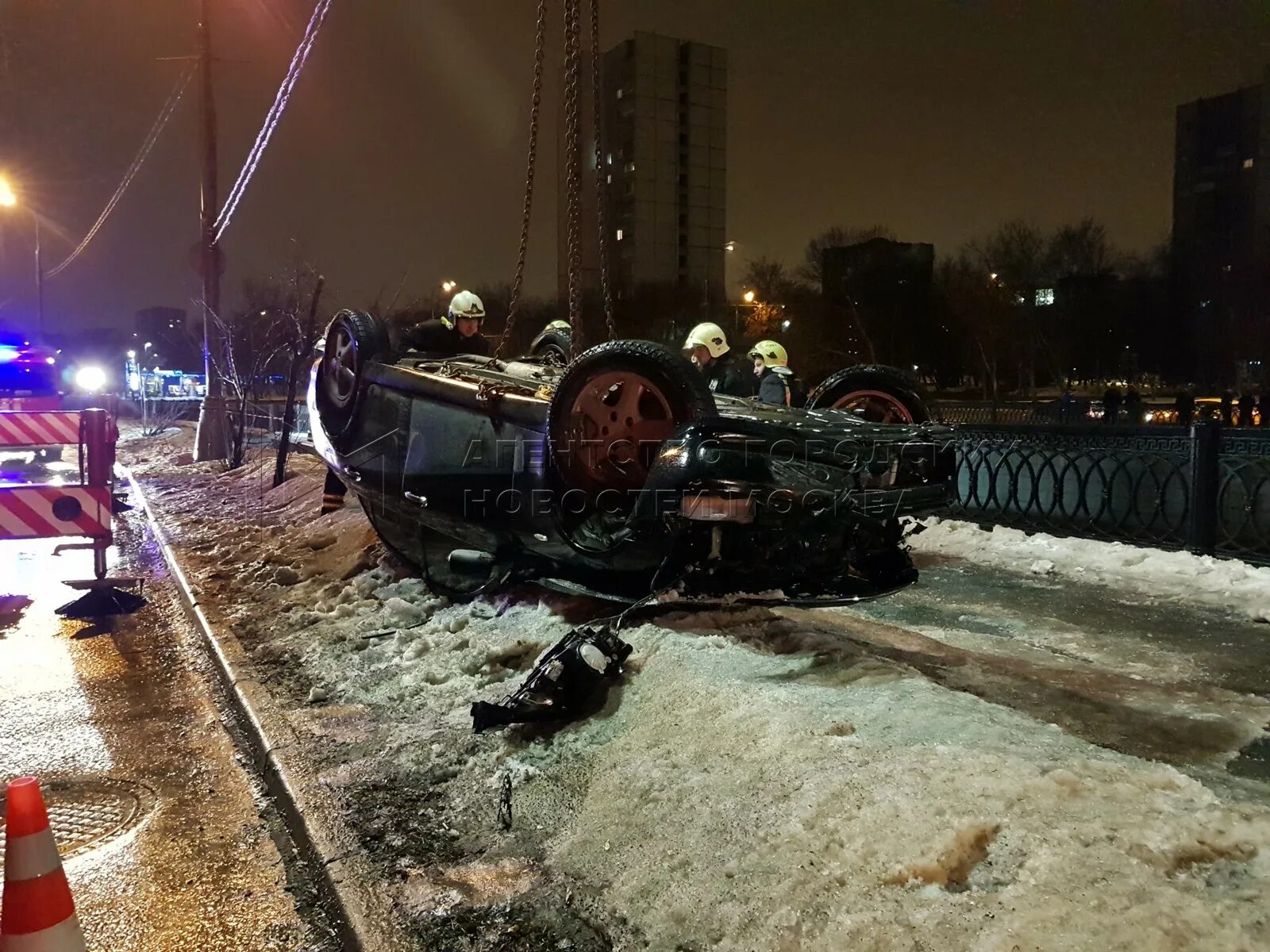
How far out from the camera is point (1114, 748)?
372 cm

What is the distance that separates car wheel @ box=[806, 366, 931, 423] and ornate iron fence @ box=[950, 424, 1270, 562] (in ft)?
2.94

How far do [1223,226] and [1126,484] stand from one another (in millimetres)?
36811

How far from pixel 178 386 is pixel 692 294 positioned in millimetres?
38939

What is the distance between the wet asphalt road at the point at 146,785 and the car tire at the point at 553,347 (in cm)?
372

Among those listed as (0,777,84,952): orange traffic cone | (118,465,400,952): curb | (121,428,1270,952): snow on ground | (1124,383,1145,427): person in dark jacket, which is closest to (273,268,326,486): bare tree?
(118,465,400,952): curb

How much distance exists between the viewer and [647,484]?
4328 mm

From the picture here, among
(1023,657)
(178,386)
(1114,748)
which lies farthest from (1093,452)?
(178,386)

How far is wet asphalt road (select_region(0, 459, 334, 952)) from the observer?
3.09 metres

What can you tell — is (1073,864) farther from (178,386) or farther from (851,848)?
(178,386)

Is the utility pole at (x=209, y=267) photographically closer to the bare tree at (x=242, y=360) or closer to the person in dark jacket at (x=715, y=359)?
the bare tree at (x=242, y=360)

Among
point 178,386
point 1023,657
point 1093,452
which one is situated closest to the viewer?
point 1023,657

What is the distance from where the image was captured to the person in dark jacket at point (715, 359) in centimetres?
725

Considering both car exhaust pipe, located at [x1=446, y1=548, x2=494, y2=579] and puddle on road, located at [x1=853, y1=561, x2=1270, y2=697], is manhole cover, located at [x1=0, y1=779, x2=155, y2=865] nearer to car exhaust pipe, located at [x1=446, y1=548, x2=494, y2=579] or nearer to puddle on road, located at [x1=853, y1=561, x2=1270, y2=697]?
car exhaust pipe, located at [x1=446, y1=548, x2=494, y2=579]

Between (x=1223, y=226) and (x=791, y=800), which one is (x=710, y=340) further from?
(x=1223, y=226)
